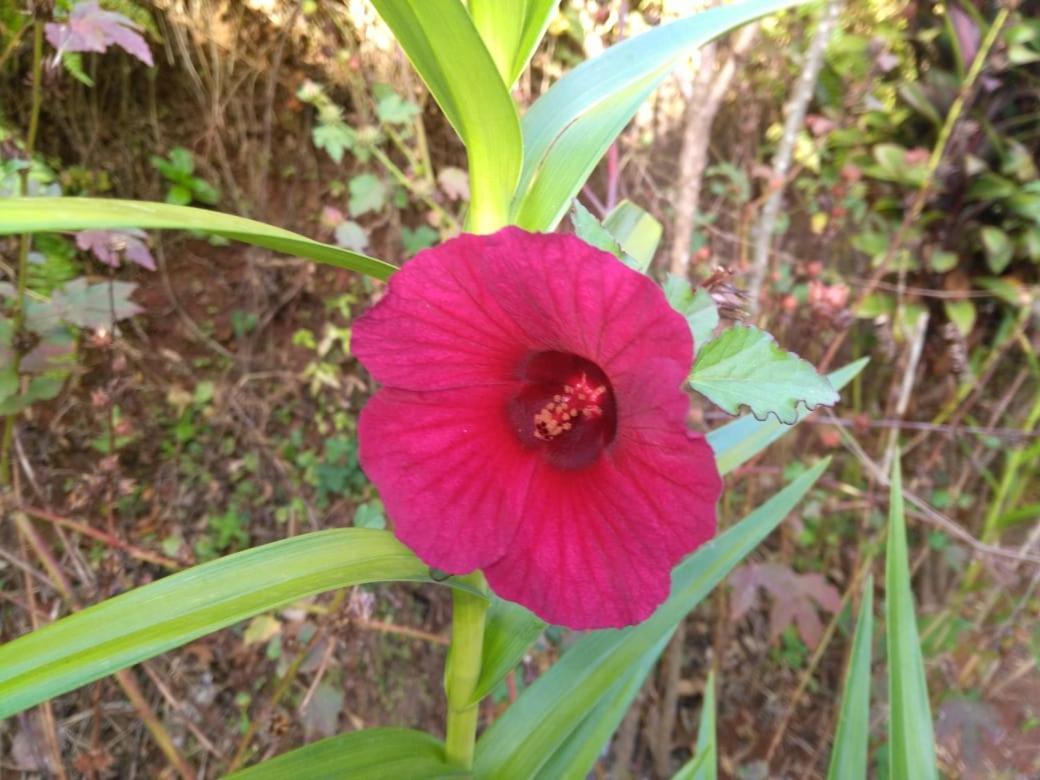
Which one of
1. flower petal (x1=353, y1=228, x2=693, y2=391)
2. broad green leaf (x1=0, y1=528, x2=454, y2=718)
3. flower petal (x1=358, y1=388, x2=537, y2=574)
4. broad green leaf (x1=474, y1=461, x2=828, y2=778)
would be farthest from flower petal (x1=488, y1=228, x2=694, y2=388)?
broad green leaf (x1=474, y1=461, x2=828, y2=778)

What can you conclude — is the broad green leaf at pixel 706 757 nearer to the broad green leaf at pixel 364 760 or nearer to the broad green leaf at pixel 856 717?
the broad green leaf at pixel 856 717

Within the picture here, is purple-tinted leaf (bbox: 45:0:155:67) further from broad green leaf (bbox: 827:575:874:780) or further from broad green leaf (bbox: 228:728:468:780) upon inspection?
broad green leaf (bbox: 827:575:874:780)

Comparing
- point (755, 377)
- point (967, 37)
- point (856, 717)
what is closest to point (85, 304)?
point (755, 377)

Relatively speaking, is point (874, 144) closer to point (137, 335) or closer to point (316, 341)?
point (316, 341)

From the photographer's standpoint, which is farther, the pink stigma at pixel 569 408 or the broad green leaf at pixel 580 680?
the broad green leaf at pixel 580 680

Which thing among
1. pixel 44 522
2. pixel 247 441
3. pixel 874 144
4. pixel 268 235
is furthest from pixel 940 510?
pixel 44 522

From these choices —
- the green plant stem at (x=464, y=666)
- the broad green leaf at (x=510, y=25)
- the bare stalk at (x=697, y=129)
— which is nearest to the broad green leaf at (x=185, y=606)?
the green plant stem at (x=464, y=666)

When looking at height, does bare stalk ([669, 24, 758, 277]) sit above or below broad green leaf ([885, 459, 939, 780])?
above
